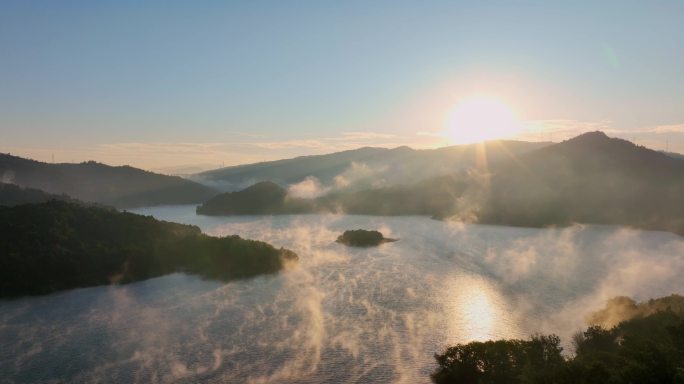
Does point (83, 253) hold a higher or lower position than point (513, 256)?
higher

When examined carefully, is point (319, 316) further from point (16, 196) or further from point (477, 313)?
point (16, 196)

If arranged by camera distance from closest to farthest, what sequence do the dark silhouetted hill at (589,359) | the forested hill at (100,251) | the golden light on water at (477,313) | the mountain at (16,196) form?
the dark silhouetted hill at (589,359) → the golden light on water at (477,313) → the forested hill at (100,251) → the mountain at (16,196)

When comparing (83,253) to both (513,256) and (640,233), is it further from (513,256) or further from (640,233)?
(640,233)

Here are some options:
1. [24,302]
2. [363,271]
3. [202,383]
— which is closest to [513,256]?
[363,271]

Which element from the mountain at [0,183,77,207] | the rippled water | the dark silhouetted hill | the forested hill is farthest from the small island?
the mountain at [0,183,77,207]

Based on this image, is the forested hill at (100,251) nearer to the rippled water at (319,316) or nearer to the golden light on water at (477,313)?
the rippled water at (319,316)

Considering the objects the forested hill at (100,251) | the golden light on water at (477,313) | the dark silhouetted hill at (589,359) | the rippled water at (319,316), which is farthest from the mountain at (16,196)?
the dark silhouetted hill at (589,359)

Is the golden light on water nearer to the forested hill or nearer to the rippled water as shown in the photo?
the rippled water
